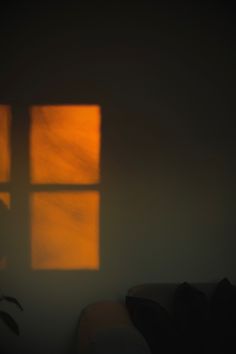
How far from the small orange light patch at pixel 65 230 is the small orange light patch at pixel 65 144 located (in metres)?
0.11

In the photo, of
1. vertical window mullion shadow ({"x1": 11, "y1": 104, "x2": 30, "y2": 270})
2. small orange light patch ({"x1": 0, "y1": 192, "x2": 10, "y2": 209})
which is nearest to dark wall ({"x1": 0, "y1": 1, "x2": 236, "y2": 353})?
vertical window mullion shadow ({"x1": 11, "y1": 104, "x2": 30, "y2": 270})

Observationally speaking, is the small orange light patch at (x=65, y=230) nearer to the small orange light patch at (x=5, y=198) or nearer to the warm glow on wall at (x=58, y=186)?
the warm glow on wall at (x=58, y=186)

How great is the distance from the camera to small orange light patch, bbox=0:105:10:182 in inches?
102

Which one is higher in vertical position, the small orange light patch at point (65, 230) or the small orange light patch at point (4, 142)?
the small orange light patch at point (4, 142)

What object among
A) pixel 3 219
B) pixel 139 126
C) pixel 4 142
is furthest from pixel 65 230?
pixel 139 126

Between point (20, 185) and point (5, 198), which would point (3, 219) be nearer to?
point (5, 198)

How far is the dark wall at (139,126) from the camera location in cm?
262

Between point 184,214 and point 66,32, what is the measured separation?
4.54 feet

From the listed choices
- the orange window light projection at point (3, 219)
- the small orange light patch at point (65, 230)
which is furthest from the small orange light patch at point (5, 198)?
the small orange light patch at point (65, 230)

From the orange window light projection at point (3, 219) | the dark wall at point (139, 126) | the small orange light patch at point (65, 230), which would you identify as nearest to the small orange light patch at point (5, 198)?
the orange window light projection at point (3, 219)

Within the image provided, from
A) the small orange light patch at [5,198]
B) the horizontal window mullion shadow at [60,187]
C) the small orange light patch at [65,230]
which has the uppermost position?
the horizontal window mullion shadow at [60,187]

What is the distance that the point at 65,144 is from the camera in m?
2.63

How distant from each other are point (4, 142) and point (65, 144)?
38 cm

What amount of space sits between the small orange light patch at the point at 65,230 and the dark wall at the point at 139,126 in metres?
0.06
